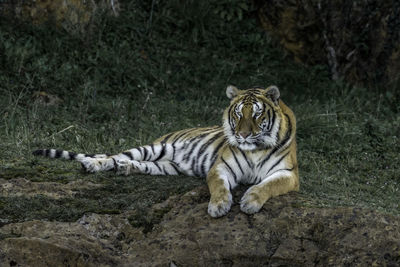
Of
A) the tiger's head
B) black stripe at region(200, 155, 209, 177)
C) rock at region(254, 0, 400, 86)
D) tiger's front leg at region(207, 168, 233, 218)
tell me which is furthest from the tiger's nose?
rock at region(254, 0, 400, 86)

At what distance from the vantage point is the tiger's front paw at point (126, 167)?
5262 millimetres

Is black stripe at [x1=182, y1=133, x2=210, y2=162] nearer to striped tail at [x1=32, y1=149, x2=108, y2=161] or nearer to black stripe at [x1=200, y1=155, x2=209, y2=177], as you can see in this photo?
black stripe at [x1=200, y1=155, x2=209, y2=177]

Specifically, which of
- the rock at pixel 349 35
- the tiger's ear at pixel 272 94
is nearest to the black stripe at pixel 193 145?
the tiger's ear at pixel 272 94

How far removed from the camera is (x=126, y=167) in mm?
5293

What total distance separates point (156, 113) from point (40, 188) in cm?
398

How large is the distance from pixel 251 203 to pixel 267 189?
0.85 feet

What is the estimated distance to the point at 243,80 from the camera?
9820mm

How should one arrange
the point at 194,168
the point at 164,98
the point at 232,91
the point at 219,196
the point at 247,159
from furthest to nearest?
the point at 164,98 → the point at 194,168 → the point at 232,91 → the point at 247,159 → the point at 219,196

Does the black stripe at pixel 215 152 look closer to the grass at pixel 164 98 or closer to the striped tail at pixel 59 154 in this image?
the grass at pixel 164 98

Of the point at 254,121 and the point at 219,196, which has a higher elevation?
the point at 254,121

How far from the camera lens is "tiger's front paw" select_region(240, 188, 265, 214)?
4.15 m

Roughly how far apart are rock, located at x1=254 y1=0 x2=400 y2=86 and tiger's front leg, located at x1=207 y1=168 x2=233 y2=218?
20.6 feet

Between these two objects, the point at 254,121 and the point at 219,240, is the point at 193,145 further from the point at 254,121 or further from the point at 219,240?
the point at 219,240

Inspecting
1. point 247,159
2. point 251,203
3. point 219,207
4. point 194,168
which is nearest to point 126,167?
point 194,168
